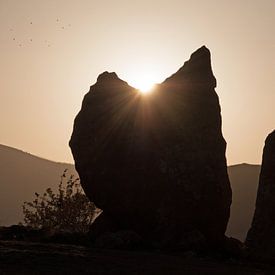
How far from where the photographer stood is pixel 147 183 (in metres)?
24.9

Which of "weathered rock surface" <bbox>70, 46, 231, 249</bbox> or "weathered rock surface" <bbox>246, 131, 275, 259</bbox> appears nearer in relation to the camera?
"weathered rock surface" <bbox>246, 131, 275, 259</bbox>

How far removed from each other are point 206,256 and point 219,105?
335 inches

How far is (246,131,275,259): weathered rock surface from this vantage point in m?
24.1

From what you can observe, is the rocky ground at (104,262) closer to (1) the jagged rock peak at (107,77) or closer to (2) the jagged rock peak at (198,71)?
(2) the jagged rock peak at (198,71)

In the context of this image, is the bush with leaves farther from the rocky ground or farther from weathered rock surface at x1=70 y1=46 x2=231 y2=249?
the rocky ground

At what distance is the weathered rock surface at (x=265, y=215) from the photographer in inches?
948

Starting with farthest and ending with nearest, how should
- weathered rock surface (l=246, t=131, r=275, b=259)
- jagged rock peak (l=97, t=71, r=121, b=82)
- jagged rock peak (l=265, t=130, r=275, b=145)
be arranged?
jagged rock peak (l=97, t=71, r=121, b=82) < jagged rock peak (l=265, t=130, r=275, b=145) < weathered rock surface (l=246, t=131, r=275, b=259)

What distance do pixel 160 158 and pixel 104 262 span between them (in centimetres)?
857

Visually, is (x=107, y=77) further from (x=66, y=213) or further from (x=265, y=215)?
(x=66, y=213)

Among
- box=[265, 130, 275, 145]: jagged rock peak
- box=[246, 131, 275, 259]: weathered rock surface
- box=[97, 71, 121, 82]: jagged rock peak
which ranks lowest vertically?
box=[246, 131, 275, 259]: weathered rock surface

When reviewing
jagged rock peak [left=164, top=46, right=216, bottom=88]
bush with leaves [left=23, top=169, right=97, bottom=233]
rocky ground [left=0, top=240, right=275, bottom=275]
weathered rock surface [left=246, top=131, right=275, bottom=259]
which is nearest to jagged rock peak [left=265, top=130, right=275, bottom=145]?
weathered rock surface [left=246, top=131, right=275, bottom=259]

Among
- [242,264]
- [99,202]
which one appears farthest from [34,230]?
[242,264]

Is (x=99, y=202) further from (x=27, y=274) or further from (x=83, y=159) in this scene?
(x=27, y=274)

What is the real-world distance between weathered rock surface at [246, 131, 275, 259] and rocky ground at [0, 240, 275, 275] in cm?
259
